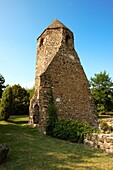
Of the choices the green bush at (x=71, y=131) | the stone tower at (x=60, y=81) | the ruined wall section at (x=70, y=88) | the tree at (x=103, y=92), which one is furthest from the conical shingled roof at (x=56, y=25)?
the tree at (x=103, y=92)

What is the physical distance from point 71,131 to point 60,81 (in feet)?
13.2

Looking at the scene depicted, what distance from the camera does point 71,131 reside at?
9625mm

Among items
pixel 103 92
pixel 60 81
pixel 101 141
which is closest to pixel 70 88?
pixel 60 81

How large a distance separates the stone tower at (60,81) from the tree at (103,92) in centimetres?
1568

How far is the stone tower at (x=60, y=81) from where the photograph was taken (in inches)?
458

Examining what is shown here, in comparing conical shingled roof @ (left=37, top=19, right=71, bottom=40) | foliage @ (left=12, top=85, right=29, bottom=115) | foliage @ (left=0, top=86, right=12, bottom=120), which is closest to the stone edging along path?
foliage @ (left=0, top=86, right=12, bottom=120)

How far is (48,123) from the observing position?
35.1 feet

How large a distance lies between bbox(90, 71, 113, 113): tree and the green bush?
62.7ft

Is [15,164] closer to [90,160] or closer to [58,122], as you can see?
[90,160]

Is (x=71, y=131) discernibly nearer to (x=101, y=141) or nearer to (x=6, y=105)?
(x=101, y=141)

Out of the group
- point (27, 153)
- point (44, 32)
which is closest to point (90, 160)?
point (27, 153)

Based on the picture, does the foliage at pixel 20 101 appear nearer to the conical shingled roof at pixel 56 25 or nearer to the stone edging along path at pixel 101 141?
the conical shingled roof at pixel 56 25

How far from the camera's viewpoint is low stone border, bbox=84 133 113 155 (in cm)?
760

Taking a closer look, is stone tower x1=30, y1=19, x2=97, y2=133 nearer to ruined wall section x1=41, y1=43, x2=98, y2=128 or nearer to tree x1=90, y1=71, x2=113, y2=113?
ruined wall section x1=41, y1=43, x2=98, y2=128
